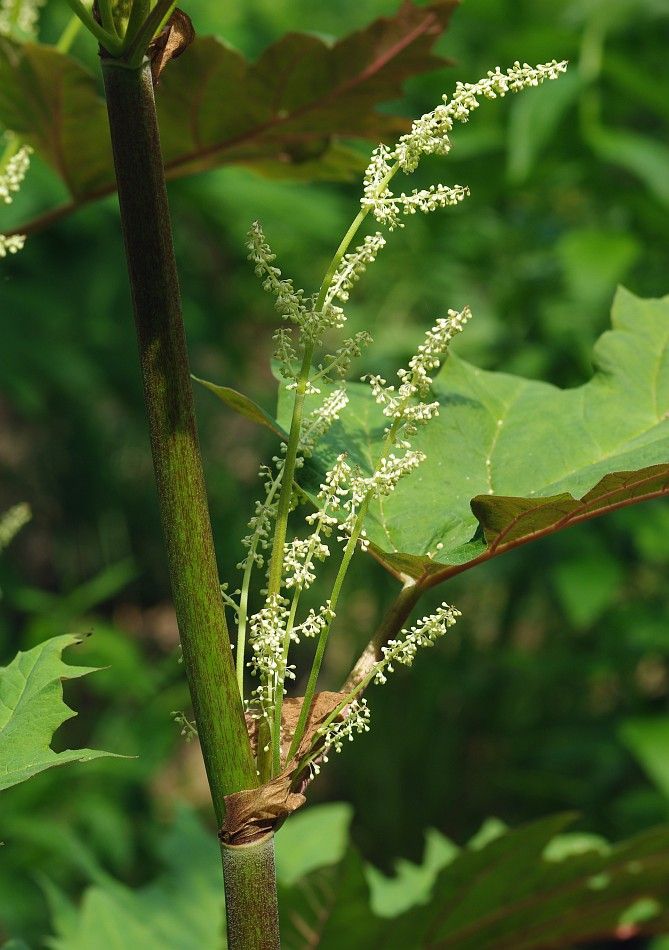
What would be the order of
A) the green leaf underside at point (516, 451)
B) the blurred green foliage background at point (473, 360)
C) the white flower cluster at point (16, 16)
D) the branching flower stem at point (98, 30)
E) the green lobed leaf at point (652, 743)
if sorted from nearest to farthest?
1. the branching flower stem at point (98, 30)
2. the green leaf underside at point (516, 451)
3. the white flower cluster at point (16, 16)
4. the green lobed leaf at point (652, 743)
5. the blurred green foliage background at point (473, 360)

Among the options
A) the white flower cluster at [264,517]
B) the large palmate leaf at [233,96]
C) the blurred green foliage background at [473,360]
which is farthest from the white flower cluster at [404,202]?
the blurred green foliage background at [473,360]

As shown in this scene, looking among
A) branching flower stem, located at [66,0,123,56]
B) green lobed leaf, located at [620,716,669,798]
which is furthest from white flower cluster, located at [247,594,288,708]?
green lobed leaf, located at [620,716,669,798]

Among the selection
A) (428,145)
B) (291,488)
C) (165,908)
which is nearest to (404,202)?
(428,145)

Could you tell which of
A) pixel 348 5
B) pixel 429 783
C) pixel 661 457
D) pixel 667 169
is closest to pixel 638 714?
pixel 429 783

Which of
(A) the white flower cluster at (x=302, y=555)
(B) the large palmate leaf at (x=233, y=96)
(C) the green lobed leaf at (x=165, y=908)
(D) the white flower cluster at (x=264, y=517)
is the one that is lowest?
(C) the green lobed leaf at (x=165, y=908)

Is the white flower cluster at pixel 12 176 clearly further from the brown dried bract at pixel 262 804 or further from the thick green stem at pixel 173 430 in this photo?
the brown dried bract at pixel 262 804

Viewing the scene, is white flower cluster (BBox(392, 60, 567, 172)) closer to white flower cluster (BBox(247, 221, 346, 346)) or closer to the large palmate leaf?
white flower cluster (BBox(247, 221, 346, 346))
